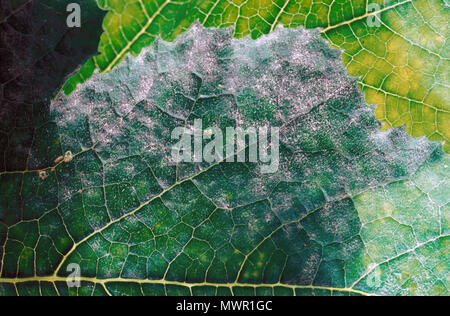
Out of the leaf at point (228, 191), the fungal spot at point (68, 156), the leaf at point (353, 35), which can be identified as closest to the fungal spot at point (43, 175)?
the leaf at point (228, 191)

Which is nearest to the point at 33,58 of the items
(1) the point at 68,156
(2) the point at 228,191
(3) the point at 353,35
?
(1) the point at 68,156

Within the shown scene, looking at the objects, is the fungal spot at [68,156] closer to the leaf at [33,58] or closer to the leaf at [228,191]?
the leaf at [228,191]

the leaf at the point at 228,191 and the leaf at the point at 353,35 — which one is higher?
the leaf at the point at 353,35

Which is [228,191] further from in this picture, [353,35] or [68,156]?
[353,35]

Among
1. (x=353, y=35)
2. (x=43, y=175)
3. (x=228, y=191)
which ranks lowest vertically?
(x=228, y=191)

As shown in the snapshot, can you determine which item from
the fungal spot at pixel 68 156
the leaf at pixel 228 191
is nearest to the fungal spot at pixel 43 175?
the leaf at pixel 228 191

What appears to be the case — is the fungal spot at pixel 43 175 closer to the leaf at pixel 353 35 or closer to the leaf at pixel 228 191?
the leaf at pixel 228 191
